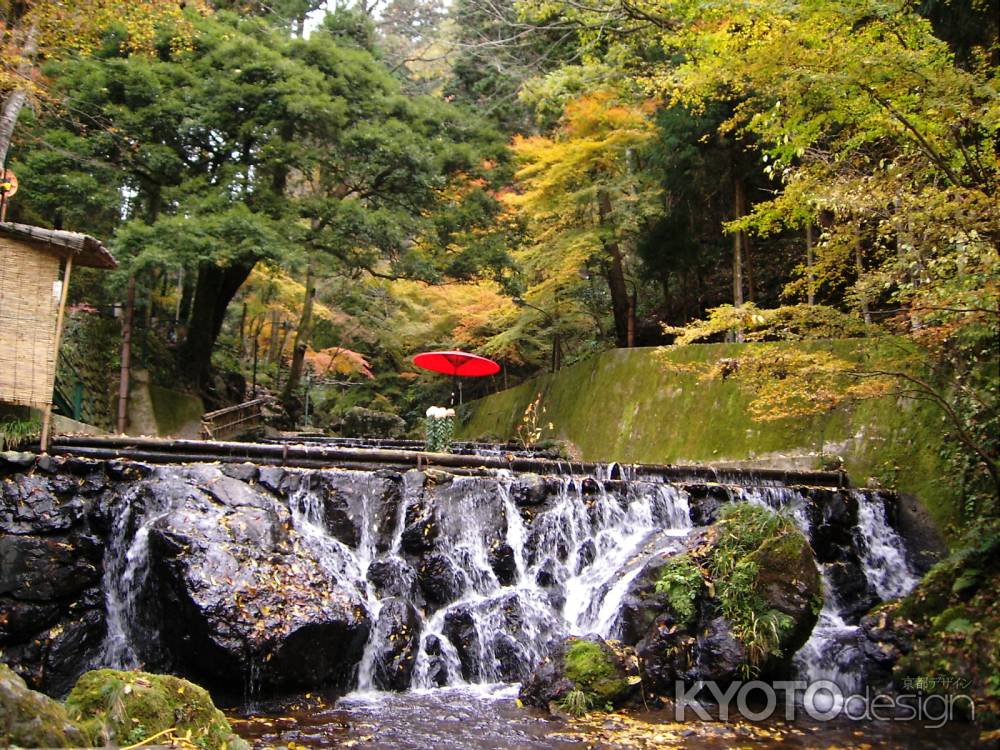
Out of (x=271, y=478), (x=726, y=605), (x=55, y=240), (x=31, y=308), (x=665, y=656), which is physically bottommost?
(x=665, y=656)

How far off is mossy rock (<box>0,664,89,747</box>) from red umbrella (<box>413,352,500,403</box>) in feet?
38.3

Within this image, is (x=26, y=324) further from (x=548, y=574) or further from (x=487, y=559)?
(x=548, y=574)

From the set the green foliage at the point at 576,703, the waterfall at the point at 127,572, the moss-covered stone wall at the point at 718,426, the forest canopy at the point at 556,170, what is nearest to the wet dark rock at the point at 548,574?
the green foliage at the point at 576,703

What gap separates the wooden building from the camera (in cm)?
852

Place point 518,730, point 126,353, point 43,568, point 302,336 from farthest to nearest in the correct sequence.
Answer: point 302,336 < point 126,353 < point 43,568 < point 518,730

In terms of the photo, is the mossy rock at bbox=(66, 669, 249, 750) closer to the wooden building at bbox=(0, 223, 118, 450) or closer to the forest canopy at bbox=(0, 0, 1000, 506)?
the wooden building at bbox=(0, 223, 118, 450)

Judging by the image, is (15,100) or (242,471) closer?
(242,471)

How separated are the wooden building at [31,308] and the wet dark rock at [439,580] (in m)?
4.80

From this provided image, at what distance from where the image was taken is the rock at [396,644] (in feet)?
24.3

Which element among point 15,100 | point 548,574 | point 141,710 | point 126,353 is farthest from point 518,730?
point 15,100

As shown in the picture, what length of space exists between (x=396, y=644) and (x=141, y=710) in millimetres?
3826

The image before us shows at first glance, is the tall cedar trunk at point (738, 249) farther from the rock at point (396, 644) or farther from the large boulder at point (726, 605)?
the rock at point (396, 644)

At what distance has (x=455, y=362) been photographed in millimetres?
Answer: 15148

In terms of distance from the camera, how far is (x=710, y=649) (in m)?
6.83
